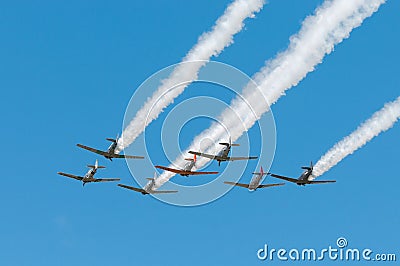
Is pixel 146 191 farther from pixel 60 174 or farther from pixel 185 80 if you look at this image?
pixel 185 80

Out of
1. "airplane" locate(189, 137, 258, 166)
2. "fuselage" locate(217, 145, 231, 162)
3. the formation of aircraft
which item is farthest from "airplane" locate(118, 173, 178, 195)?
"fuselage" locate(217, 145, 231, 162)

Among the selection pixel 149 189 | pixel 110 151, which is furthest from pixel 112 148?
pixel 149 189

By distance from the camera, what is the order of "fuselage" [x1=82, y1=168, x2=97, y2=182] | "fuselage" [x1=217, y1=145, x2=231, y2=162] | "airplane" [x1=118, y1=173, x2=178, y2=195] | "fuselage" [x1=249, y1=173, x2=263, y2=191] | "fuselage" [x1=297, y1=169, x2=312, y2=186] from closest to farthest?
"fuselage" [x1=217, y1=145, x2=231, y2=162]
"fuselage" [x1=297, y1=169, x2=312, y2=186]
"fuselage" [x1=249, y1=173, x2=263, y2=191]
"fuselage" [x1=82, y1=168, x2=97, y2=182]
"airplane" [x1=118, y1=173, x2=178, y2=195]

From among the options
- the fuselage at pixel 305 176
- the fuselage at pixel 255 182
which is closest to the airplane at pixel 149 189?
the fuselage at pixel 255 182

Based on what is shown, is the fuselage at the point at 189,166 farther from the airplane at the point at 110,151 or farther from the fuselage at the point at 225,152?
the airplane at the point at 110,151

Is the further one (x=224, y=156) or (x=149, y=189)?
(x=149, y=189)

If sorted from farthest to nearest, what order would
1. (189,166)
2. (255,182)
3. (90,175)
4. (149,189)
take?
(149,189)
(90,175)
(255,182)
(189,166)

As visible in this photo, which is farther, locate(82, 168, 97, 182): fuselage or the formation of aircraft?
locate(82, 168, 97, 182): fuselage

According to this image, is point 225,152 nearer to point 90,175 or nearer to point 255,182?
point 255,182

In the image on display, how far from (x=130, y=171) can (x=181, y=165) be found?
5.88m

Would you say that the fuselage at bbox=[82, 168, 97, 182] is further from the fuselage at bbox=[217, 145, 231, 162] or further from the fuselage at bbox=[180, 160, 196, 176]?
the fuselage at bbox=[217, 145, 231, 162]

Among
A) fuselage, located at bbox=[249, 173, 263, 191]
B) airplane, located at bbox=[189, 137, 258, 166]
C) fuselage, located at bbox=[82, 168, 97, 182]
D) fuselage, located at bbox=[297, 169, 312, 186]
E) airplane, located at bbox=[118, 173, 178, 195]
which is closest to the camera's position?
airplane, located at bbox=[189, 137, 258, 166]

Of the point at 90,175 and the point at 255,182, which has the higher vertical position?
the point at 90,175

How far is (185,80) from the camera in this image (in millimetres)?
63344
